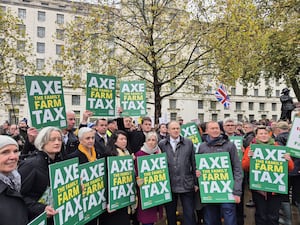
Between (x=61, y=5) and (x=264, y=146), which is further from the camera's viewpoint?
(x=61, y=5)

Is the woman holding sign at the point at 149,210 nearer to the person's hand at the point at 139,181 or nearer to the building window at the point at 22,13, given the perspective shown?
the person's hand at the point at 139,181

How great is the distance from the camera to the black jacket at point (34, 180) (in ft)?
10.7

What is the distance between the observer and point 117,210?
186 inches

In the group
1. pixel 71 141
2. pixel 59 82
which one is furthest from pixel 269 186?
pixel 59 82

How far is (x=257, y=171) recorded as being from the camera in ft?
17.4

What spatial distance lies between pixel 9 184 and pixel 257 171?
3.94 meters

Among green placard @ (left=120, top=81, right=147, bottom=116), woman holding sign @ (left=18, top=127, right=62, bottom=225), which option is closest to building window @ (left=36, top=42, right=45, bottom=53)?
green placard @ (left=120, top=81, right=147, bottom=116)

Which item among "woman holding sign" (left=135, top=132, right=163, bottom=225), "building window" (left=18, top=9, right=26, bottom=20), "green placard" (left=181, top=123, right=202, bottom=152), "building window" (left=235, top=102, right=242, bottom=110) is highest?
"building window" (left=18, top=9, right=26, bottom=20)

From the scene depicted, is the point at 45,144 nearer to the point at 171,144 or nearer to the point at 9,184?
the point at 9,184

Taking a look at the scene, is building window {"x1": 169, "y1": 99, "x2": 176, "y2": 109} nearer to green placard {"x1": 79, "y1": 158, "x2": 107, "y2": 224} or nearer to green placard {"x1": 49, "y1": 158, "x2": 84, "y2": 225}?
green placard {"x1": 79, "y1": 158, "x2": 107, "y2": 224}

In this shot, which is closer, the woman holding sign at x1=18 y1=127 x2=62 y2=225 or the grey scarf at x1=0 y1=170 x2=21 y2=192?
the grey scarf at x1=0 y1=170 x2=21 y2=192

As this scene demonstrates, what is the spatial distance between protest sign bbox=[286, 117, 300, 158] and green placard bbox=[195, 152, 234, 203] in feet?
3.58

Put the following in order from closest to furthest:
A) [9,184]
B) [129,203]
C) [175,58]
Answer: [9,184] < [129,203] < [175,58]

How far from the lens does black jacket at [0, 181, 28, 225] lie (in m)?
Answer: 2.63
